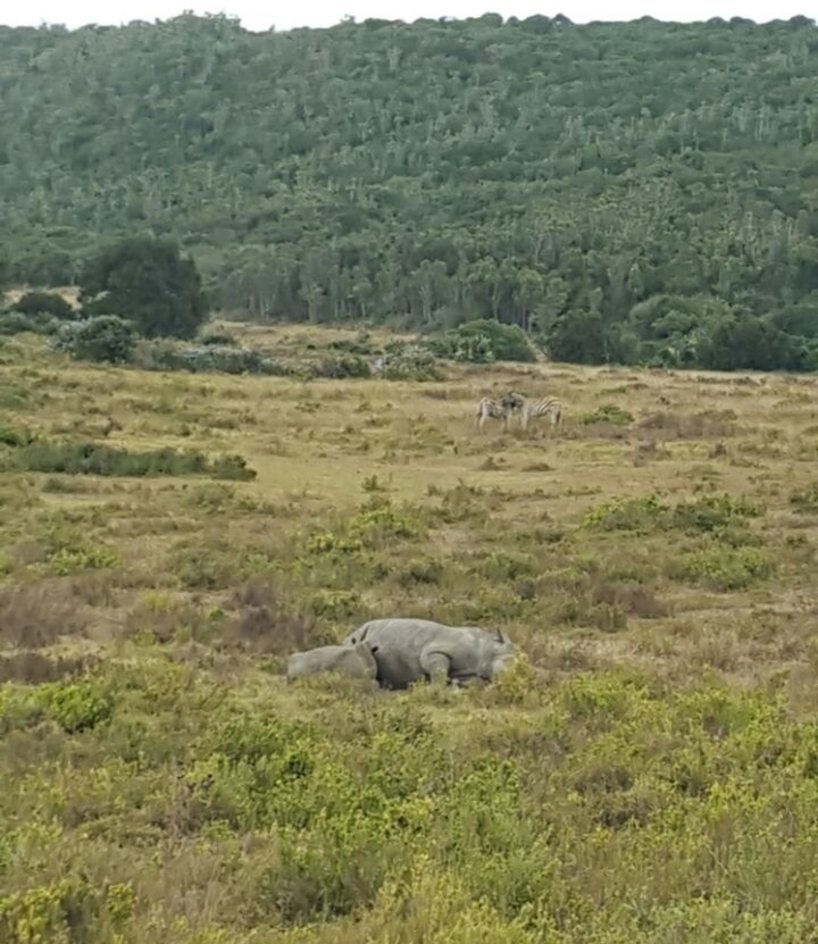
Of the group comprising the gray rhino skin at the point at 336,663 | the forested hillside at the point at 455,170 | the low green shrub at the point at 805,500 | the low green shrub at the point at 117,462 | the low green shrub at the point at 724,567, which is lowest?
the low green shrub at the point at 117,462

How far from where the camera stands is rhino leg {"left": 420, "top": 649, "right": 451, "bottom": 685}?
9.47 meters

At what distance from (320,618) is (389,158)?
125996 millimetres

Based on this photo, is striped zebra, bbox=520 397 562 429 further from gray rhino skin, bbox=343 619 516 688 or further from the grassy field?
gray rhino skin, bbox=343 619 516 688

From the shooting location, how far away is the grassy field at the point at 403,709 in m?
5.21

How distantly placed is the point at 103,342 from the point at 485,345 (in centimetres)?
1933

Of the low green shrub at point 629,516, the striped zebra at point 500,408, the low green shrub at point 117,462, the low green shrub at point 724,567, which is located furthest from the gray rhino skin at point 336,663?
the striped zebra at point 500,408

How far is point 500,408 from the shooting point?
27.9 m

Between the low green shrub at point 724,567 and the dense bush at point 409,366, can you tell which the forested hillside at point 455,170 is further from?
the low green shrub at point 724,567

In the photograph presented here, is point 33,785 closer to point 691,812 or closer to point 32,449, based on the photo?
point 691,812

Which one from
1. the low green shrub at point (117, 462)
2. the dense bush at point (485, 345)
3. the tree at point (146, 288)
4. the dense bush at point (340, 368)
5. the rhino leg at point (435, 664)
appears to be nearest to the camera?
the rhino leg at point (435, 664)

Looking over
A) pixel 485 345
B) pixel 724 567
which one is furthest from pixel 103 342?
pixel 724 567

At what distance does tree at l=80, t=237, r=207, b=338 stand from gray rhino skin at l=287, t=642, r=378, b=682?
1802 inches

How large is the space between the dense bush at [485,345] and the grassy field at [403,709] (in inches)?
1258

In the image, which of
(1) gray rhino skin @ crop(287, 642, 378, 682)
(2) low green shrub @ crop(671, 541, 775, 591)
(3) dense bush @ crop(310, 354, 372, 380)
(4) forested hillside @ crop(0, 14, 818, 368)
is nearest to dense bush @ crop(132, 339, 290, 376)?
(3) dense bush @ crop(310, 354, 372, 380)
